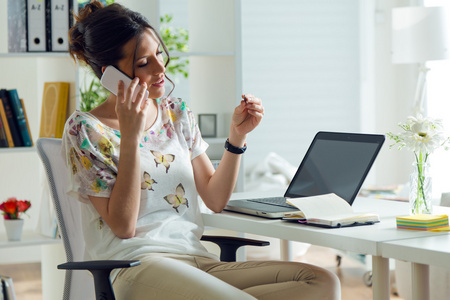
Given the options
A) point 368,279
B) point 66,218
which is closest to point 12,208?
point 66,218

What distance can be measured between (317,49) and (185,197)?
404 cm

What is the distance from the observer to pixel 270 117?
568 centimetres

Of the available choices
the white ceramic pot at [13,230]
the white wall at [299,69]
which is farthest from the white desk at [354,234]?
the white wall at [299,69]

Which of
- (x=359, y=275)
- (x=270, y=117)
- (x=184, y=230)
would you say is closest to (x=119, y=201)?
(x=184, y=230)

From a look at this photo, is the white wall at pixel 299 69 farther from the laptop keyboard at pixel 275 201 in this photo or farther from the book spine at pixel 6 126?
Answer: the laptop keyboard at pixel 275 201

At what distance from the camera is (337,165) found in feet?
6.57

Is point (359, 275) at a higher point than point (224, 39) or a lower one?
lower

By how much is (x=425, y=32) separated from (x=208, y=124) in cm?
187

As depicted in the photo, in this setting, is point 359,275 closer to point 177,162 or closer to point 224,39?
point 224,39

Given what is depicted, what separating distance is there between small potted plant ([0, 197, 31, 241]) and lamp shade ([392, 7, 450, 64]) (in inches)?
101

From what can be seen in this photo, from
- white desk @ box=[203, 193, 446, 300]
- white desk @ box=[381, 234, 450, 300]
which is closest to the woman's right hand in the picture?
white desk @ box=[203, 193, 446, 300]

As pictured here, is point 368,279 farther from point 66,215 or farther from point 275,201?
point 66,215

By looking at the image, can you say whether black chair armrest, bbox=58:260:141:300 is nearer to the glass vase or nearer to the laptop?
the laptop

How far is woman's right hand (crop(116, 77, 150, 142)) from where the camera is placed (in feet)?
5.85
